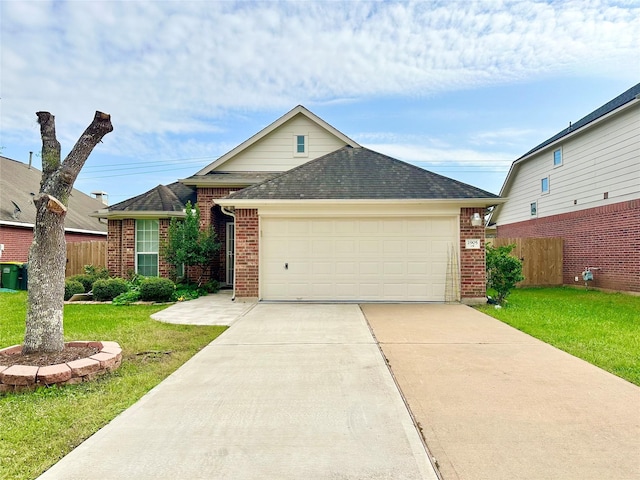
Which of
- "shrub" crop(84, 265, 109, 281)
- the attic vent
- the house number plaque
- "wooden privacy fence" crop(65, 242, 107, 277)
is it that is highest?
the attic vent

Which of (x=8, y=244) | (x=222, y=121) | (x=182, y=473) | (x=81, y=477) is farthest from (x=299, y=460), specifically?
(x=222, y=121)

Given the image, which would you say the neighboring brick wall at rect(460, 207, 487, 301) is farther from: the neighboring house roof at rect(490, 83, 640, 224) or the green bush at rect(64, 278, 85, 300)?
the green bush at rect(64, 278, 85, 300)

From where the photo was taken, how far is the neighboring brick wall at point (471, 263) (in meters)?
9.87

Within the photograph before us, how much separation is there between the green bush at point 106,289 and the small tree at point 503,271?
1047 cm

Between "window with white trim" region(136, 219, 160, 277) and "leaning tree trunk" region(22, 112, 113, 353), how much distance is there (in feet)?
27.1

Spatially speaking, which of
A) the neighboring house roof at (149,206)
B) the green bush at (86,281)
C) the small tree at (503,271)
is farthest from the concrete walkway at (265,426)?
the green bush at (86,281)

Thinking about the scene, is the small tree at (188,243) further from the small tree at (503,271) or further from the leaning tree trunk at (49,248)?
the small tree at (503,271)

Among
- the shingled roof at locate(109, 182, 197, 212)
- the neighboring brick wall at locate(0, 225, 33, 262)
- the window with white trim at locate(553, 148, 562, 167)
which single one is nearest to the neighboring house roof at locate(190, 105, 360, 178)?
the shingled roof at locate(109, 182, 197, 212)

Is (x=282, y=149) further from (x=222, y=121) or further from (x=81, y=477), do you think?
(x=81, y=477)

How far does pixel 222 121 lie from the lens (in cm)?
2161

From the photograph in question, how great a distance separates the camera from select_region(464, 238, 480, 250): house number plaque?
9836 millimetres

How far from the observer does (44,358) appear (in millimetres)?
4438

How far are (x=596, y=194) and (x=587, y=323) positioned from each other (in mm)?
8219

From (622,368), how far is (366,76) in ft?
36.5
